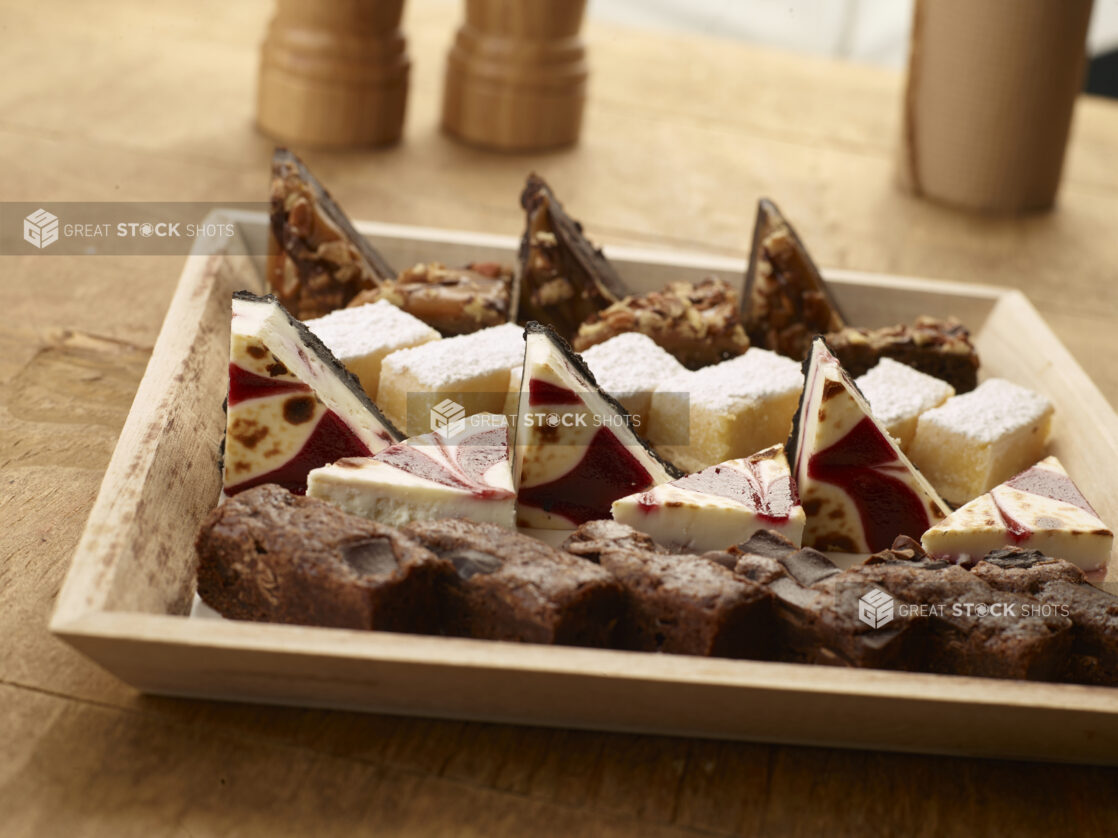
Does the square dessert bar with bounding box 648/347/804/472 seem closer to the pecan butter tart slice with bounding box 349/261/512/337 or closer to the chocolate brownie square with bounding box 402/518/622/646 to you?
the pecan butter tart slice with bounding box 349/261/512/337

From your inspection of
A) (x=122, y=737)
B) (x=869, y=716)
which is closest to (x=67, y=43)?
(x=122, y=737)

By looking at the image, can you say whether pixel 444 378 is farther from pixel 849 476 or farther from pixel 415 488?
pixel 849 476

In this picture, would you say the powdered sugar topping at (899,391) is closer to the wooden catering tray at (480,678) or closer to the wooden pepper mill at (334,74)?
the wooden catering tray at (480,678)

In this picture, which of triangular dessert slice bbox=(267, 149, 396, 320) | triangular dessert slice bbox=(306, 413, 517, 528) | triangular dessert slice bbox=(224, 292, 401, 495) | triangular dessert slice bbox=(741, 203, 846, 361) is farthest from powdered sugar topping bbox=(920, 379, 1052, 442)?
triangular dessert slice bbox=(267, 149, 396, 320)

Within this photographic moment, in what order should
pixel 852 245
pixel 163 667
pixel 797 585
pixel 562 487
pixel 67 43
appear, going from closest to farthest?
pixel 163 667 < pixel 797 585 < pixel 562 487 < pixel 852 245 < pixel 67 43

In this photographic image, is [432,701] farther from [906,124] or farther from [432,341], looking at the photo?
[906,124]
